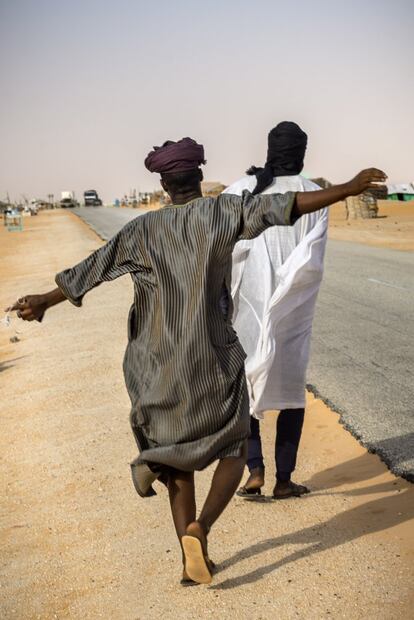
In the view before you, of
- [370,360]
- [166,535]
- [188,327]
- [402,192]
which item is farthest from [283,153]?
[402,192]

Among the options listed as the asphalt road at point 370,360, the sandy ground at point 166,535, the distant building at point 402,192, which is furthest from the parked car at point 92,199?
the sandy ground at point 166,535

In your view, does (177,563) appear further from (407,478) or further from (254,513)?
(407,478)

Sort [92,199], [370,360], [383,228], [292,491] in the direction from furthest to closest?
[92,199], [383,228], [370,360], [292,491]

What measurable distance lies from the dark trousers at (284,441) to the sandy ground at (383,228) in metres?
19.6

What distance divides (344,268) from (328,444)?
11.4 m

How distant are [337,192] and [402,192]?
2322 inches

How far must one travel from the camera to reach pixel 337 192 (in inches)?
121

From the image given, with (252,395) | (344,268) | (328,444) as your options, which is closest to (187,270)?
(252,395)

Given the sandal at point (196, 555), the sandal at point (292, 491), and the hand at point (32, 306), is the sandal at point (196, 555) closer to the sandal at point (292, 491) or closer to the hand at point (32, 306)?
the hand at point (32, 306)

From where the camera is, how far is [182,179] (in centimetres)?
345

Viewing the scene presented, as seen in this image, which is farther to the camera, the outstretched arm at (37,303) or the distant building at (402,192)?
the distant building at (402,192)

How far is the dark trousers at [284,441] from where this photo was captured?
4.46 m

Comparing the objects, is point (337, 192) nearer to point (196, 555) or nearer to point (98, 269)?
point (98, 269)

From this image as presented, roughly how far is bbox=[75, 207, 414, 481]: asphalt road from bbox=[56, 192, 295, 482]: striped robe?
1.92 m
